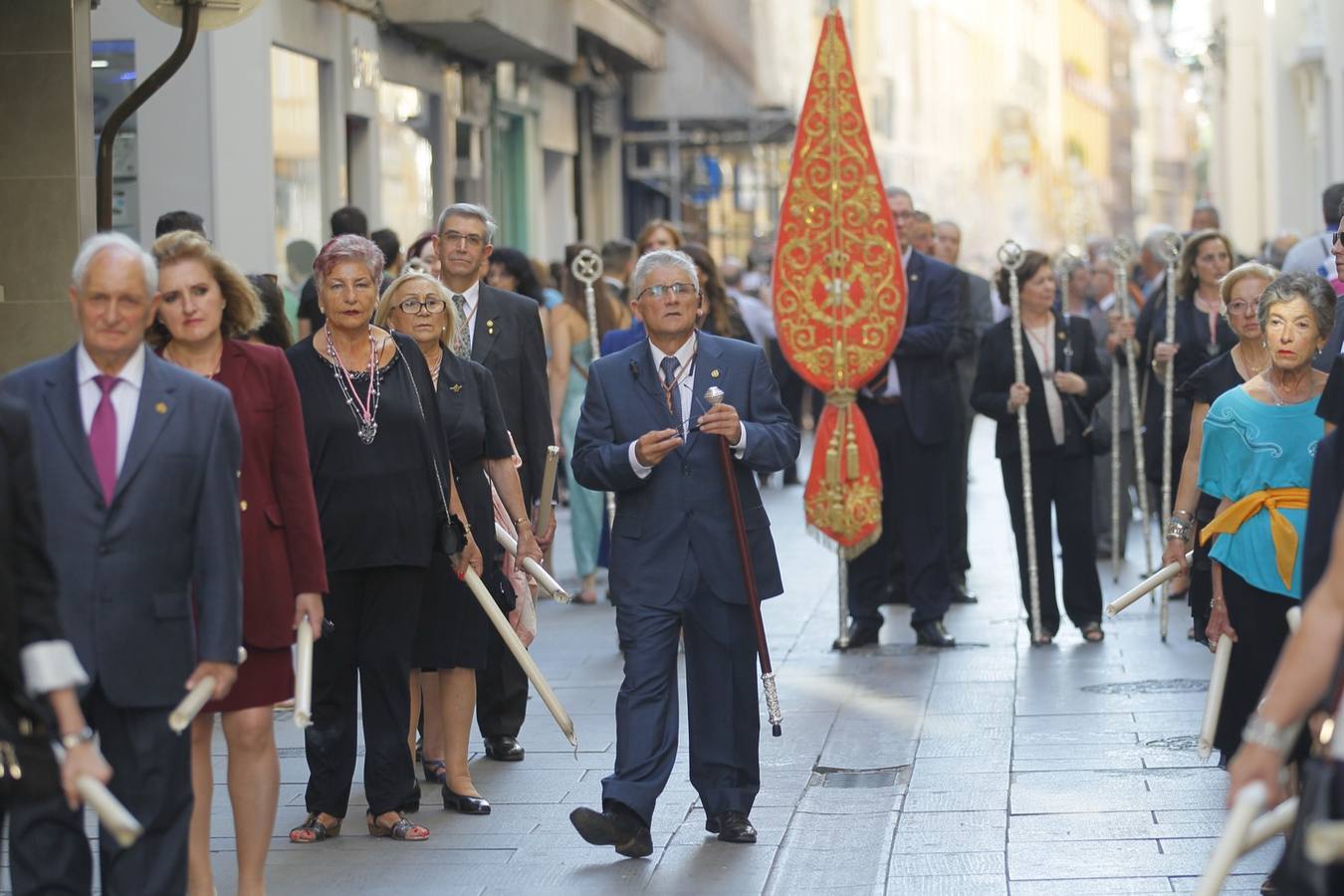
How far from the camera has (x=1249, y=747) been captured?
4.47m

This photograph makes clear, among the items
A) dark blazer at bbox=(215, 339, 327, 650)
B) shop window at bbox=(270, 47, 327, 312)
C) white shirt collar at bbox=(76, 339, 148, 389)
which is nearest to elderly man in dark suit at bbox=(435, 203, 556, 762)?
dark blazer at bbox=(215, 339, 327, 650)

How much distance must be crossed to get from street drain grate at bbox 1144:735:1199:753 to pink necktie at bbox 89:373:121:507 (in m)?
4.70

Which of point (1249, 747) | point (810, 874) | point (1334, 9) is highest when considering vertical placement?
point (1334, 9)

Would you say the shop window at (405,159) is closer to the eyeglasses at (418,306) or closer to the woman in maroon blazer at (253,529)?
the eyeglasses at (418,306)

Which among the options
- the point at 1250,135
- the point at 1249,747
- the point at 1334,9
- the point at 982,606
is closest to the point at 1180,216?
the point at 1250,135

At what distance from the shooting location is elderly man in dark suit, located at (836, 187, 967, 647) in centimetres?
1187

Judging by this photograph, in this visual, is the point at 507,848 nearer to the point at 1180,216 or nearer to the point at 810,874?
the point at 810,874

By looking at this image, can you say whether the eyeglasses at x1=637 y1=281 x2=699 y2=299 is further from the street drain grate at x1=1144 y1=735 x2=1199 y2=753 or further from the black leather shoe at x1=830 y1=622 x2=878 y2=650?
the black leather shoe at x1=830 y1=622 x2=878 y2=650

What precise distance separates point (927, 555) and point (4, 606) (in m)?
7.50

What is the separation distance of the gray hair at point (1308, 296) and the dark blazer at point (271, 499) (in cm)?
290

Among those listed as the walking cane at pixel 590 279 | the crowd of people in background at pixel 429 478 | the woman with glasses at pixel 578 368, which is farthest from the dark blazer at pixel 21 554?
the woman with glasses at pixel 578 368

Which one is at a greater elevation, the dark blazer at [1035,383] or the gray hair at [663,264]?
the gray hair at [663,264]

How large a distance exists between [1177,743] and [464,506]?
2816 mm

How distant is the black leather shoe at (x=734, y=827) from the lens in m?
7.54
